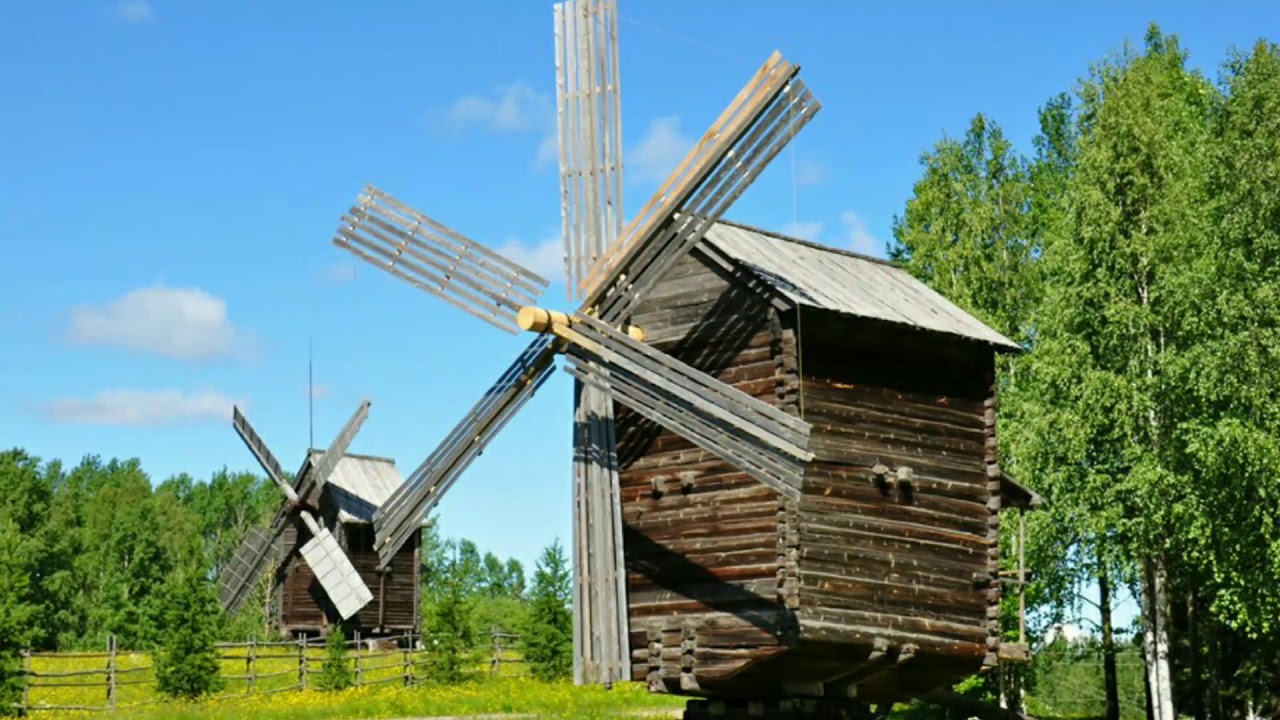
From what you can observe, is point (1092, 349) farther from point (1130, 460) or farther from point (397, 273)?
point (397, 273)

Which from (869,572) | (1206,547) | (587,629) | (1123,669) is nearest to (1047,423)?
(1206,547)

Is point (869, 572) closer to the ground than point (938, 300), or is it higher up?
closer to the ground

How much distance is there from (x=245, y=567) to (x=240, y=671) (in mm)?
2768

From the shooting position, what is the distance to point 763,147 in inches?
713

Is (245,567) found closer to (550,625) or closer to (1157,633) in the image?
(550,625)

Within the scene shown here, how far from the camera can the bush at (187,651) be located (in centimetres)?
3334

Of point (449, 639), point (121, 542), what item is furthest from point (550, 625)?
point (121, 542)

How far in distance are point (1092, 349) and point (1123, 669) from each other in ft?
80.6

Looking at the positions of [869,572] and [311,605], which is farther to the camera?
[311,605]

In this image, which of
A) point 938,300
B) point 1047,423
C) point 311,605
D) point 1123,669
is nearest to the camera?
point 938,300

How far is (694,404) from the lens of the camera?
17.3 m

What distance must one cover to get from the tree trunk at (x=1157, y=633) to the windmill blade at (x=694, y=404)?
1387 cm

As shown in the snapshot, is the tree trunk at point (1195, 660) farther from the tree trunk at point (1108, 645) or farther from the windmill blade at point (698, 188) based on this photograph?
the windmill blade at point (698, 188)

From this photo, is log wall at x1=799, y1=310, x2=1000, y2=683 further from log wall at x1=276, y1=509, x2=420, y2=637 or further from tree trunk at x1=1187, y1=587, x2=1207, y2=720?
log wall at x1=276, y1=509, x2=420, y2=637
